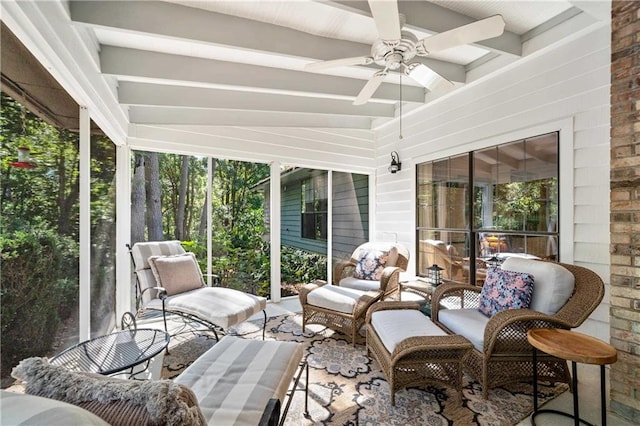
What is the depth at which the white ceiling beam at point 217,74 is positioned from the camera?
2.65 m

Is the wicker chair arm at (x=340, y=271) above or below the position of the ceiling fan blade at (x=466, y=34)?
below

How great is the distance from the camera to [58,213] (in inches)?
80.9

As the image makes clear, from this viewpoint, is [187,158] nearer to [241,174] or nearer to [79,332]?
[241,174]

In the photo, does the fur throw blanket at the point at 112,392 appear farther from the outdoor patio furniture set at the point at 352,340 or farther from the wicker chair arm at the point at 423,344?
the wicker chair arm at the point at 423,344

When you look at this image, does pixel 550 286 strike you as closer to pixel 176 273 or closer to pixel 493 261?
pixel 493 261

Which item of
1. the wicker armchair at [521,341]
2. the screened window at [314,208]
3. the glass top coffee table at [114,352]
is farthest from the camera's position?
the screened window at [314,208]

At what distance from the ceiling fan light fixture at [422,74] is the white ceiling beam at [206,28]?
616mm

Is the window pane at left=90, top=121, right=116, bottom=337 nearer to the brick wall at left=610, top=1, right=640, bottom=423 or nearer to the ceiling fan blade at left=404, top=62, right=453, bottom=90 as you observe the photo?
the ceiling fan blade at left=404, top=62, right=453, bottom=90

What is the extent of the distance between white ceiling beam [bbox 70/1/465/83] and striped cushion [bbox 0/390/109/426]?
233 centimetres

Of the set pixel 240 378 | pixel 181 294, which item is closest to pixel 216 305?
pixel 181 294

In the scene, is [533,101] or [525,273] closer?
[525,273]

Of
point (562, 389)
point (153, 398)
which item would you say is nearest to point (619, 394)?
point (562, 389)

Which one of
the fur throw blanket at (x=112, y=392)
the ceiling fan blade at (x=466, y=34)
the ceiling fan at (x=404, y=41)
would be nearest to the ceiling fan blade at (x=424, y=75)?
the ceiling fan at (x=404, y=41)

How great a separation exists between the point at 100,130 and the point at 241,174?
1.96 metres
